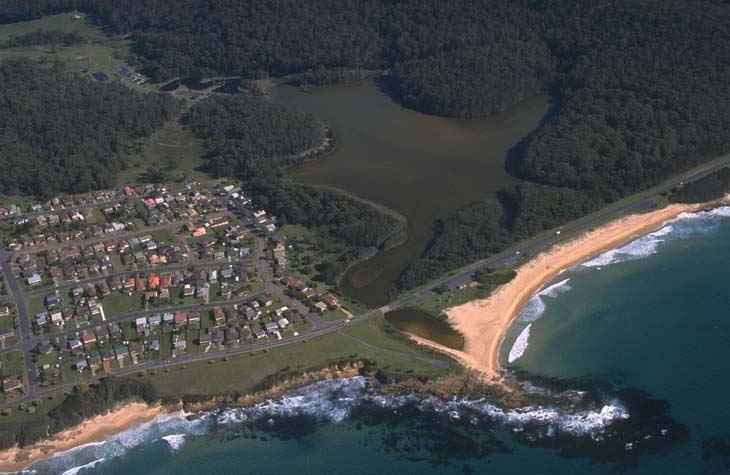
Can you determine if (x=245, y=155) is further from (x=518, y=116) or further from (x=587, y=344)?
(x=587, y=344)

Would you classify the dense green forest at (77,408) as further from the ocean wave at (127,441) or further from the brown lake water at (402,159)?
the brown lake water at (402,159)

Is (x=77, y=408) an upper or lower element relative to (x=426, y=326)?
lower

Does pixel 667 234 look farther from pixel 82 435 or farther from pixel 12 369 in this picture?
pixel 12 369

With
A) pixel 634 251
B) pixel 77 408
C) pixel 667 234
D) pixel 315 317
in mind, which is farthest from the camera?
pixel 667 234

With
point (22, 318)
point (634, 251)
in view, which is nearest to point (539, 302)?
point (634, 251)

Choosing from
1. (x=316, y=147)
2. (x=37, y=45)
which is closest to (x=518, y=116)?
(x=316, y=147)

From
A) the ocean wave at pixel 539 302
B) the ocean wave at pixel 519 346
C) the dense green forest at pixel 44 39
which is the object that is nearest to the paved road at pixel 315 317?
the ocean wave at pixel 539 302

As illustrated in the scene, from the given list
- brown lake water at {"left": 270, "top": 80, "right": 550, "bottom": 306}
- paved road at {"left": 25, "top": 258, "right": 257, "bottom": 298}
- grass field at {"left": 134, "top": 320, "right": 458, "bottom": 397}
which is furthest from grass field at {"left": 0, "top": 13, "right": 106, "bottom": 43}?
grass field at {"left": 134, "top": 320, "right": 458, "bottom": 397}
